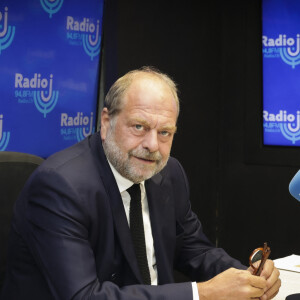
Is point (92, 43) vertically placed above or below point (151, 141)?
above

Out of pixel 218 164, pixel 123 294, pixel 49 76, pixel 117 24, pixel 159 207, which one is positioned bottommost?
pixel 123 294

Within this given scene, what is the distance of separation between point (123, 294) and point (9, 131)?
5.89ft

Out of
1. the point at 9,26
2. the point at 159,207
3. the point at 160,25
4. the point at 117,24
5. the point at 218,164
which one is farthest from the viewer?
the point at 218,164

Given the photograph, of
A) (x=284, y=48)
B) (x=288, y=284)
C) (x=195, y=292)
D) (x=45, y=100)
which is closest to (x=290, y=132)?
(x=284, y=48)

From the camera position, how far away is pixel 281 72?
4.65 m

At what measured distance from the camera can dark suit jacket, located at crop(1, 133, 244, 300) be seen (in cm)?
179

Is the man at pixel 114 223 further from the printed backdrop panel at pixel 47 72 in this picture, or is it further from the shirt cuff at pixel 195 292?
the printed backdrop panel at pixel 47 72

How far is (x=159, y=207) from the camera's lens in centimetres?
221

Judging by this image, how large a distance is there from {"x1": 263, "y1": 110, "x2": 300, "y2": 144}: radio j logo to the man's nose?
110 inches

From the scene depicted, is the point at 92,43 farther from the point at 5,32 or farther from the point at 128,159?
the point at 128,159

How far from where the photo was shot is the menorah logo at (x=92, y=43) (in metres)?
3.86

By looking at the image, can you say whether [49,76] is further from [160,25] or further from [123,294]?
[123,294]

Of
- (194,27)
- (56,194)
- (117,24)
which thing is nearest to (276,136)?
(194,27)

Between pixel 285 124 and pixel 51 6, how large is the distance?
2042mm
